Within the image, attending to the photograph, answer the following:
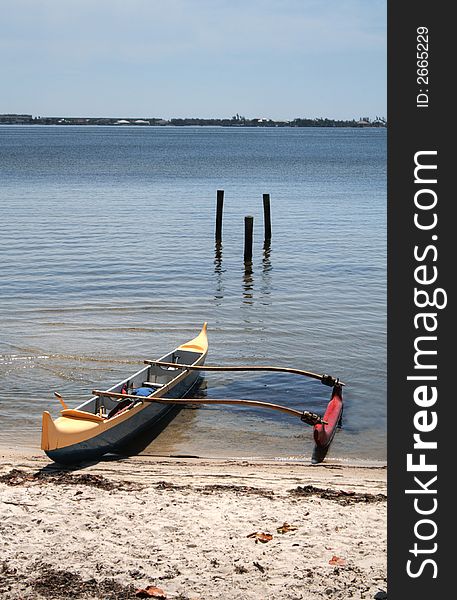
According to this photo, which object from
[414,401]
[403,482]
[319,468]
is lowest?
[319,468]

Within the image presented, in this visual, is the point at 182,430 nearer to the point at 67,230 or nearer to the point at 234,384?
the point at 234,384

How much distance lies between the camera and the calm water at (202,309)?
49.6ft

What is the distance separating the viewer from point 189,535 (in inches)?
350

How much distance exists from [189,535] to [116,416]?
4.42 m

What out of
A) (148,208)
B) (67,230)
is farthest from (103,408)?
(148,208)

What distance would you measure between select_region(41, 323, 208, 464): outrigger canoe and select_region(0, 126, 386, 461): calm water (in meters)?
0.51

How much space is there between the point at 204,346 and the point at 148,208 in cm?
3587

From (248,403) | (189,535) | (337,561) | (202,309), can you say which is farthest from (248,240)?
(337,561)

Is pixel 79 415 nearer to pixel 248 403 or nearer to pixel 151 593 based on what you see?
pixel 248 403

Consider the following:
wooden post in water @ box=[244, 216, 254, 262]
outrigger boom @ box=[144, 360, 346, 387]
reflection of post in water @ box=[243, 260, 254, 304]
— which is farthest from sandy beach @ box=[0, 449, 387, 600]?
wooden post in water @ box=[244, 216, 254, 262]

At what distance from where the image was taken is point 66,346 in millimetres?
19797

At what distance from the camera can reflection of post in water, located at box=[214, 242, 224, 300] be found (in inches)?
1059

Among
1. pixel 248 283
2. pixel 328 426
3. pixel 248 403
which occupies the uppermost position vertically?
pixel 248 283

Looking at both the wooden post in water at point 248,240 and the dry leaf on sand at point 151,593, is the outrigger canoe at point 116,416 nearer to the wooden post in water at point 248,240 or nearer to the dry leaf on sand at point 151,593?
the dry leaf on sand at point 151,593
